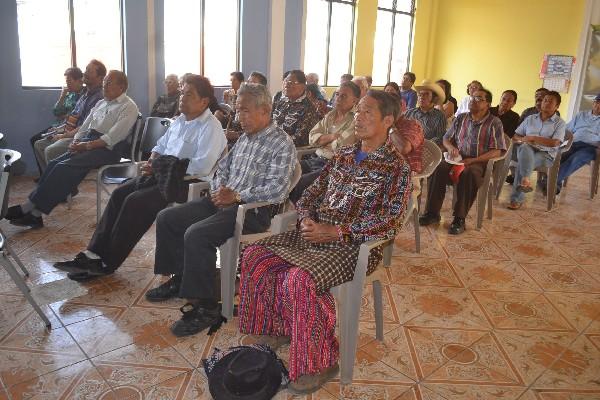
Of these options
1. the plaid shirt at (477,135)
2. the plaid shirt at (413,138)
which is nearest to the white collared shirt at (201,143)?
the plaid shirt at (413,138)

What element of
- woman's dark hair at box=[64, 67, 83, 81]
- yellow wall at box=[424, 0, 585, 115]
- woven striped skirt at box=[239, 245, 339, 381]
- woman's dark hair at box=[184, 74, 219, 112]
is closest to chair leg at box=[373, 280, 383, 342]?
woven striped skirt at box=[239, 245, 339, 381]

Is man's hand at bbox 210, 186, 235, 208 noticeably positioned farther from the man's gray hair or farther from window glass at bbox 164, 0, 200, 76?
window glass at bbox 164, 0, 200, 76

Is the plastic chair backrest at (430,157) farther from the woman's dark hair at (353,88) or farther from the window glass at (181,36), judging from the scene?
the window glass at (181,36)

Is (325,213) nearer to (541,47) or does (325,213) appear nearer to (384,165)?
(384,165)

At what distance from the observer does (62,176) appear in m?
3.56

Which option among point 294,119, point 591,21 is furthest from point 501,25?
point 294,119

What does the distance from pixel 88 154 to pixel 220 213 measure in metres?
1.72

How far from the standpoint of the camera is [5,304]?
2541 mm

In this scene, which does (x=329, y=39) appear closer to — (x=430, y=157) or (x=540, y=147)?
(x=540, y=147)

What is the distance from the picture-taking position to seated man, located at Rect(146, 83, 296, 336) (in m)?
2.34

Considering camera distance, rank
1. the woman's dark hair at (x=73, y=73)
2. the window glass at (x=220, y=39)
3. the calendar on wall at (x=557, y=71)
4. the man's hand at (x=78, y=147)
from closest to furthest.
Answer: the man's hand at (x=78, y=147) < the woman's dark hair at (x=73, y=73) < the window glass at (x=220, y=39) < the calendar on wall at (x=557, y=71)

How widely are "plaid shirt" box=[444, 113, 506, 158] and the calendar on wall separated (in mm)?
5358

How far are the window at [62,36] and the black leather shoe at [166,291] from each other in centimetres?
388

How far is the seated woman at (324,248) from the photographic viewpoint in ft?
6.06
